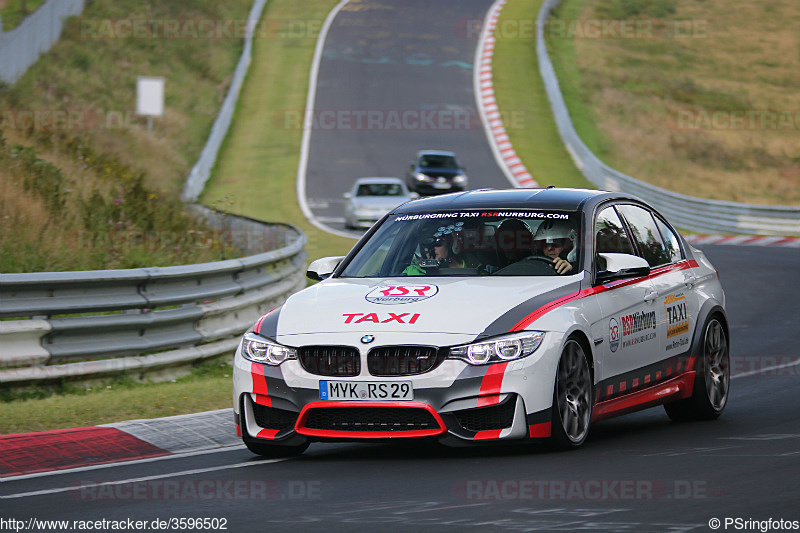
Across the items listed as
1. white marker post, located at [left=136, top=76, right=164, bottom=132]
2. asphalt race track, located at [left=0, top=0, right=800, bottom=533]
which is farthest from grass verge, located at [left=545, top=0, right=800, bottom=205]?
asphalt race track, located at [left=0, top=0, right=800, bottom=533]

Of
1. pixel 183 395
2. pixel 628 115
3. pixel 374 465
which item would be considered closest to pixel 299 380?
pixel 374 465

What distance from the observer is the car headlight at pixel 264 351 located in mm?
7637

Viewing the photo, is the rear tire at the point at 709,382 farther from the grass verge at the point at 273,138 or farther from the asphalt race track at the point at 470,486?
the grass verge at the point at 273,138

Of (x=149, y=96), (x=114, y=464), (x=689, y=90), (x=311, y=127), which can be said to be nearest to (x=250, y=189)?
(x=149, y=96)

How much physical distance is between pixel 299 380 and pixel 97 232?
728 centimetres

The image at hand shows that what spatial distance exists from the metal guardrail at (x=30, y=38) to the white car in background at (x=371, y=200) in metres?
10.4

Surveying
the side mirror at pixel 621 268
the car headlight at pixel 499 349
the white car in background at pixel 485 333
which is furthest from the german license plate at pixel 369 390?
the side mirror at pixel 621 268

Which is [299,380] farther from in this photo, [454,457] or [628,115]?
[628,115]

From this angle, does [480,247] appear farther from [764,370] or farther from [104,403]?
[764,370]

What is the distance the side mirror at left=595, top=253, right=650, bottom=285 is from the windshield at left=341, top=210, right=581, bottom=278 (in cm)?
19

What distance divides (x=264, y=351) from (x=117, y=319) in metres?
3.56

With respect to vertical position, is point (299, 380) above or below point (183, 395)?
above

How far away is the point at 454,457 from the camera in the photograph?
778 cm

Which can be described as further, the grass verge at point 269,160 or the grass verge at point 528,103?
the grass verge at point 528,103
